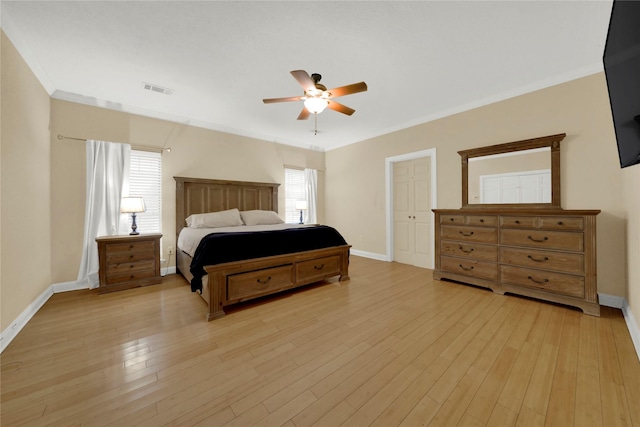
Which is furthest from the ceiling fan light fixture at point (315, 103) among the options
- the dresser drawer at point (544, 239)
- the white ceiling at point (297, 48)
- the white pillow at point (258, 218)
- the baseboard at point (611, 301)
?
the baseboard at point (611, 301)

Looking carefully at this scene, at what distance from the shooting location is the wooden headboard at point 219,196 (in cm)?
398

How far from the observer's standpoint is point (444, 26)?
2057 mm

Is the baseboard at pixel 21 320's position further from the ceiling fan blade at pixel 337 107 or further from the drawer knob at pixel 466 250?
the drawer knob at pixel 466 250

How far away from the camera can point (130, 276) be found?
3176mm

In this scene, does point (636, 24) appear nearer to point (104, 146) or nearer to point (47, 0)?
point (47, 0)

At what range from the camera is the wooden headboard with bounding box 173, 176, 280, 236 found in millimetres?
3982

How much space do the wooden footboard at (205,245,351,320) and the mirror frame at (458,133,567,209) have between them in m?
2.05

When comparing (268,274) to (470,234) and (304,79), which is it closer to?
(304,79)

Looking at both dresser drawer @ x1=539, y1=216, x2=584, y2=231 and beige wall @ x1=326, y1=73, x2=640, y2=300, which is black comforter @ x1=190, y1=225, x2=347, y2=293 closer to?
beige wall @ x1=326, y1=73, x2=640, y2=300

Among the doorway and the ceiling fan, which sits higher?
the ceiling fan

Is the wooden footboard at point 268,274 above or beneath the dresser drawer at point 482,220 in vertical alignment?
beneath

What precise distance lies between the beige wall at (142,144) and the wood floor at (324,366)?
1.10 m

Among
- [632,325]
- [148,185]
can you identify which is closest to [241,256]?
[148,185]

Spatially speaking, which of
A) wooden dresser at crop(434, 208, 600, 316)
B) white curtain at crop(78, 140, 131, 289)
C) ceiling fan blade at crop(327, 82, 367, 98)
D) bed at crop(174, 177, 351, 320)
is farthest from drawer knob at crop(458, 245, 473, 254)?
white curtain at crop(78, 140, 131, 289)
